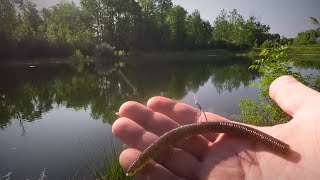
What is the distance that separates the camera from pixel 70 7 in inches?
4441

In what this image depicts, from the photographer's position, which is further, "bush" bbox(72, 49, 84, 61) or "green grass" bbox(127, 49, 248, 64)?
"green grass" bbox(127, 49, 248, 64)

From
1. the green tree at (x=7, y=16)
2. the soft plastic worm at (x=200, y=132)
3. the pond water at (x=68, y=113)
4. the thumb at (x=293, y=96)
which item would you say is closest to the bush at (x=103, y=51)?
the green tree at (x=7, y=16)

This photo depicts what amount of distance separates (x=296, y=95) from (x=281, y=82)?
44 cm

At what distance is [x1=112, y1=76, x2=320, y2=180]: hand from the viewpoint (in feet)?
13.8

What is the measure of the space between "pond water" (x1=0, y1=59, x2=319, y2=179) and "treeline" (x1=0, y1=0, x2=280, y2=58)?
33.3 meters

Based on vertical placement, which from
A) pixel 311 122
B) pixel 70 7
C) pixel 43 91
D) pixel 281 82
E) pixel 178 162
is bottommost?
pixel 43 91

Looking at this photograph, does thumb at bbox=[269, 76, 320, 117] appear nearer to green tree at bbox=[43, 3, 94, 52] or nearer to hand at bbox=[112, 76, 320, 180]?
hand at bbox=[112, 76, 320, 180]

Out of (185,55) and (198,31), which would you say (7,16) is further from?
(198,31)

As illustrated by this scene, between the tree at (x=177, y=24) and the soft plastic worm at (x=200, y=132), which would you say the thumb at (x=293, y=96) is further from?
the tree at (x=177, y=24)

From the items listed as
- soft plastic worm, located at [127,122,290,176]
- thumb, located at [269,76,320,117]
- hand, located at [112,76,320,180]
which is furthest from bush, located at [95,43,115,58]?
soft plastic worm, located at [127,122,290,176]

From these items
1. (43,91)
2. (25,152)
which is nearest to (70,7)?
(43,91)

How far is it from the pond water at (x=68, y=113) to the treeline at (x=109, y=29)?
3330 centimetres

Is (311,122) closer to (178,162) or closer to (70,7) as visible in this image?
(178,162)

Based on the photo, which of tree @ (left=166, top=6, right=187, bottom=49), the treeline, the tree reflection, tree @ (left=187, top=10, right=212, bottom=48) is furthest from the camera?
tree @ (left=187, top=10, right=212, bottom=48)
